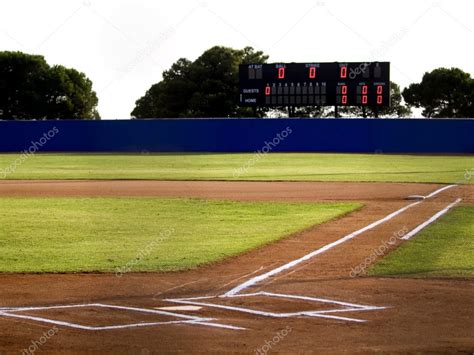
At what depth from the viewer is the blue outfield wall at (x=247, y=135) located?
52.7 metres

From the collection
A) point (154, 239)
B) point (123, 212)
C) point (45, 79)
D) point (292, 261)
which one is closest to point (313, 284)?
point (292, 261)

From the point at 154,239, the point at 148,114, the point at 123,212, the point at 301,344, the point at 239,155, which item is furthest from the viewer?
the point at 148,114

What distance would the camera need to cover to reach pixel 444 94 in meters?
83.0

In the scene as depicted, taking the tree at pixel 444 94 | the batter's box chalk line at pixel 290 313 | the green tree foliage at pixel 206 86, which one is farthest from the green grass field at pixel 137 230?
the tree at pixel 444 94

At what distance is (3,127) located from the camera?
183ft

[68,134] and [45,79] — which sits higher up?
[45,79]

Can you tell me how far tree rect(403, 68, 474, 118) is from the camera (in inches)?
3150

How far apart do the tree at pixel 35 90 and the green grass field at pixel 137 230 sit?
182ft

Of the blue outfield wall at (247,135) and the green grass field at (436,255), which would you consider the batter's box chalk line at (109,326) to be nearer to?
the green grass field at (436,255)

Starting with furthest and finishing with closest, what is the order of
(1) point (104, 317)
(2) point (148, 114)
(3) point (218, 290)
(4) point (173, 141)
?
1. (2) point (148, 114)
2. (4) point (173, 141)
3. (3) point (218, 290)
4. (1) point (104, 317)

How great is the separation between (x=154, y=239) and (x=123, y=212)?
4.69m

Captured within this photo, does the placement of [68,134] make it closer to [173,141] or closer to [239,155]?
[173,141]

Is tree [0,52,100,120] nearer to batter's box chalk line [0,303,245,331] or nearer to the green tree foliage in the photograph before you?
the green tree foliage

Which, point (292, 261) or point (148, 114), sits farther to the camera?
point (148, 114)
